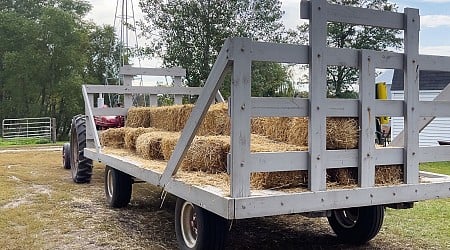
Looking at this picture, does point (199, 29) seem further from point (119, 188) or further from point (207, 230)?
point (207, 230)

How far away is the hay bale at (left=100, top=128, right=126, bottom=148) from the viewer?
697cm

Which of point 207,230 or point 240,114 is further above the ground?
point 240,114

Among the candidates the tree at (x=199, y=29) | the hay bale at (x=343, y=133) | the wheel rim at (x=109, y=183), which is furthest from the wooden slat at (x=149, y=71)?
the tree at (x=199, y=29)

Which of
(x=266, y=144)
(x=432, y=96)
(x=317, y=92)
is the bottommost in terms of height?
(x=266, y=144)

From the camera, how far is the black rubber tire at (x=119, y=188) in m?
6.07

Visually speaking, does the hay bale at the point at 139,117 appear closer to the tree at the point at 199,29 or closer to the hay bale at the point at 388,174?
the hay bale at the point at 388,174

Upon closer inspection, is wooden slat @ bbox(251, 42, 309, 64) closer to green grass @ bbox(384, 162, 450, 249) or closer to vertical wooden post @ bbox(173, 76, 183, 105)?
green grass @ bbox(384, 162, 450, 249)

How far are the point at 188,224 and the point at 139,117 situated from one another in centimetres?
393

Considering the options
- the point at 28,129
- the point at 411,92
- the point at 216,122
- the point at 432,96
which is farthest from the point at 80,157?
the point at 28,129

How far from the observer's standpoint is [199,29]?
74.4 feet

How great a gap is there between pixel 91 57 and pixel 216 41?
16973 millimetres

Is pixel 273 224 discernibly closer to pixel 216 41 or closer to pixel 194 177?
pixel 194 177

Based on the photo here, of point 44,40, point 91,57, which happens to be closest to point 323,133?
point 44,40

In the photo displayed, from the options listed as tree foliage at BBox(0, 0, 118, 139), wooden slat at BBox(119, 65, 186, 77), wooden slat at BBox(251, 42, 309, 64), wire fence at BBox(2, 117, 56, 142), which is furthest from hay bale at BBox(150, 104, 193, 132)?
tree foliage at BBox(0, 0, 118, 139)
